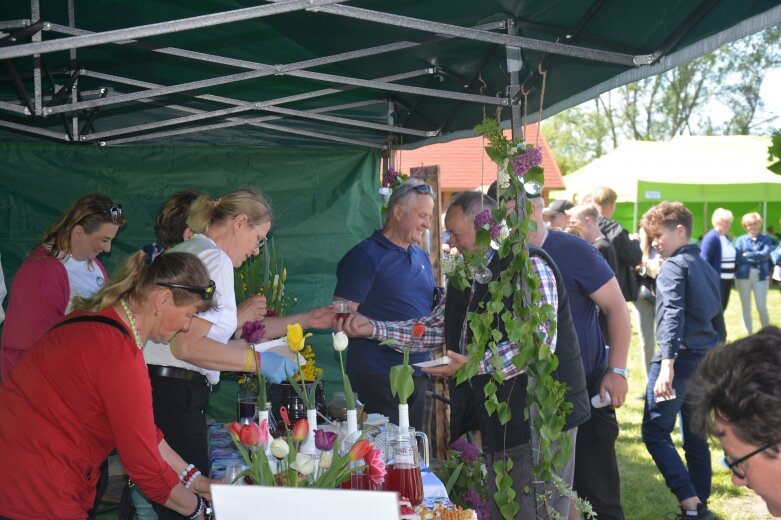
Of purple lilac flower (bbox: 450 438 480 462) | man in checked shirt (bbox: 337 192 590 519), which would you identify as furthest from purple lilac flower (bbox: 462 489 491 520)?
purple lilac flower (bbox: 450 438 480 462)

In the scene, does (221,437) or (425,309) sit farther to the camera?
(425,309)

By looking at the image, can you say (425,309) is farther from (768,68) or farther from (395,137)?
(768,68)

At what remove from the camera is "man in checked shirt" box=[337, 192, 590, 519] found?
2734 mm

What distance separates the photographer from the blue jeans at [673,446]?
163 inches

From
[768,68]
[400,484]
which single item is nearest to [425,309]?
[400,484]

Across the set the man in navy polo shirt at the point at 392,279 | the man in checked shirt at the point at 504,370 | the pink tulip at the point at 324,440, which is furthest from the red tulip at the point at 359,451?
the man in navy polo shirt at the point at 392,279

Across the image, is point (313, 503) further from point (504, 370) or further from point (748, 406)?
point (504, 370)

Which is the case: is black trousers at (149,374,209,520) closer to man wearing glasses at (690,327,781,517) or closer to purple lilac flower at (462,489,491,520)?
purple lilac flower at (462,489,491,520)

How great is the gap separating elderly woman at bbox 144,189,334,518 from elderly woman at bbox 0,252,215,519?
0.55 m

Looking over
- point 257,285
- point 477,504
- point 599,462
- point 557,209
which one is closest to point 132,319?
point 477,504

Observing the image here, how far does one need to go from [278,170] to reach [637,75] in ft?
9.63

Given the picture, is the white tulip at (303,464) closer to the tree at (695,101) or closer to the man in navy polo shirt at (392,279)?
the man in navy polo shirt at (392,279)

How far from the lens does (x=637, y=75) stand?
2.71 meters

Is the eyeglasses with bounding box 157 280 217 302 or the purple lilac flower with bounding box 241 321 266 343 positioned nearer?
the eyeglasses with bounding box 157 280 217 302
